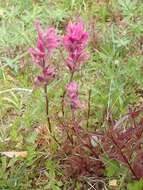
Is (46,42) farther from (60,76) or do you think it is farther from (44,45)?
(60,76)

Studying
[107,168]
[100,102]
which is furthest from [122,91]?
[107,168]

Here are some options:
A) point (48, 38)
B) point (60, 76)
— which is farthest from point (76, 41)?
point (60, 76)

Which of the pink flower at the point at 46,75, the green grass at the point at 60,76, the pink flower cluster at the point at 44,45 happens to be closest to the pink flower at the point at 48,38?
the pink flower cluster at the point at 44,45

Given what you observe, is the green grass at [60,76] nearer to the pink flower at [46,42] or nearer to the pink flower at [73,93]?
the pink flower at [73,93]

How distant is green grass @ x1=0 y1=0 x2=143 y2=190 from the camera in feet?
6.61

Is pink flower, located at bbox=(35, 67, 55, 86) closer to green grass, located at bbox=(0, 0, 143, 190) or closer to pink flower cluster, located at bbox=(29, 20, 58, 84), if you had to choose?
pink flower cluster, located at bbox=(29, 20, 58, 84)

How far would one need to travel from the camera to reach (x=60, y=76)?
242 cm

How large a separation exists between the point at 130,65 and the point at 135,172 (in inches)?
31.3

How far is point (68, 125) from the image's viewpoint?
2012mm

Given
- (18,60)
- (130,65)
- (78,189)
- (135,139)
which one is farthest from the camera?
(18,60)

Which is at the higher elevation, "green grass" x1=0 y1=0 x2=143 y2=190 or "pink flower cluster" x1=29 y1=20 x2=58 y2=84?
"pink flower cluster" x1=29 y1=20 x2=58 y2=84

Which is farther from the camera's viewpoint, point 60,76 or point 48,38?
point 60,76

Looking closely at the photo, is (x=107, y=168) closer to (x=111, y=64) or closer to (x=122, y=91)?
(x=122, y=91)

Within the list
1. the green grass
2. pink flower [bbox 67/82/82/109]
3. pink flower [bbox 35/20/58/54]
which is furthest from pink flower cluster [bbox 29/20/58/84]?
the green grass
